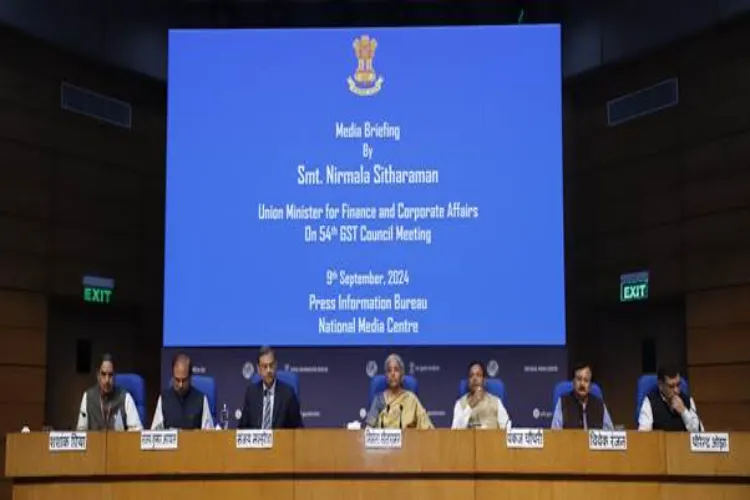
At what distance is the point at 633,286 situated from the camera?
9.81 meters

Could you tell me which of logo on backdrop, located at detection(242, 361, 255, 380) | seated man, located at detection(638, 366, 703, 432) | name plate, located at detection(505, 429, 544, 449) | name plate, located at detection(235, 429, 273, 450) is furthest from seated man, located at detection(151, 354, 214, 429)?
seated man, located at detection(638, 366, 703, 432)

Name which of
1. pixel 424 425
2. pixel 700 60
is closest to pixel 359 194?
pixel 424 425

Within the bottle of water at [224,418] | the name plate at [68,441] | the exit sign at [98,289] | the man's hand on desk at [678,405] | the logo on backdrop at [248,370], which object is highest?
the exit sign at [98,289]

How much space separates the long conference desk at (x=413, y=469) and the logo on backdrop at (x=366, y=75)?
4111 millimetres

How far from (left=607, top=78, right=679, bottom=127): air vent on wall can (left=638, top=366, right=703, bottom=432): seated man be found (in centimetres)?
423

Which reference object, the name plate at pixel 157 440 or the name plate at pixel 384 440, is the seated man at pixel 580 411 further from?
the name plate at pixel 157 440

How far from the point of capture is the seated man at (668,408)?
5.84m

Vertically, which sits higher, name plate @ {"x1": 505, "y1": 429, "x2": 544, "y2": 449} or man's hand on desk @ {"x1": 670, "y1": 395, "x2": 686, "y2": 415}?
man's hand on desk @ {"x1": 670, "y1": 395, "x2": 686, "y2": 415}

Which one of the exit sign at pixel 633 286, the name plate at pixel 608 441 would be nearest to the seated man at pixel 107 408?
the name plate at pixel 608 441

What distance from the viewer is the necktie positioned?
6.33 meters

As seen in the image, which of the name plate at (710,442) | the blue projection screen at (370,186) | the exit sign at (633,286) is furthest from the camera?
the exit sign at (633,286)

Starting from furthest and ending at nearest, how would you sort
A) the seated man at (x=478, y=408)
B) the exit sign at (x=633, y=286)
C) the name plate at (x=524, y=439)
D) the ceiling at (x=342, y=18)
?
the exit sign at (x=633, y=286)
the ceiling at (x=342, y=18)
the seated man at (x=478, y=408)
the name plate at (x=524, y=439)

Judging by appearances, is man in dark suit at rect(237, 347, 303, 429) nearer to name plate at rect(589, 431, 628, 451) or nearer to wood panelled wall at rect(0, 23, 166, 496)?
name plate at rect(589, 431, 628, 451)

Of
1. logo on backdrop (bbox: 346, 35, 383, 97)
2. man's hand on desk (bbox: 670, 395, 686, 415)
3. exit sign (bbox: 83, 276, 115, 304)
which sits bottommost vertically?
man's hand on desk (bbox: 670, 395, 686, 415)
